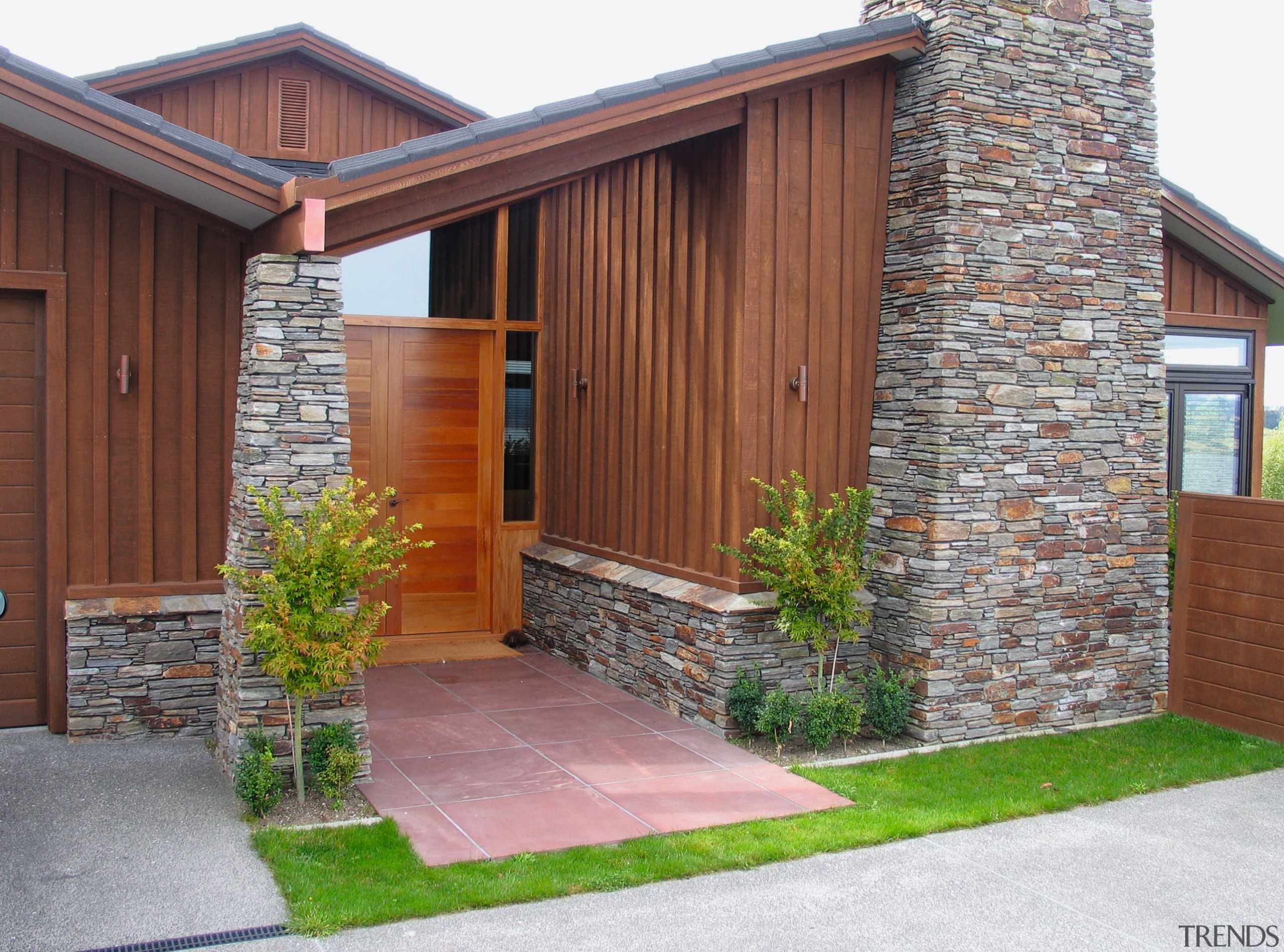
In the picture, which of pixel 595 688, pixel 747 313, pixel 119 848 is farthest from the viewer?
pixel 595 688

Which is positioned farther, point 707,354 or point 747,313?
point 707,354

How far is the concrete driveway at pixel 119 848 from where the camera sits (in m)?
4.49

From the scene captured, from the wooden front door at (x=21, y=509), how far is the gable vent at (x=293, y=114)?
4.62 metres

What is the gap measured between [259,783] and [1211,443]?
7980 mm

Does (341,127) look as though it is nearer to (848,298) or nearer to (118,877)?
(848,298)

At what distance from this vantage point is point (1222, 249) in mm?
9094

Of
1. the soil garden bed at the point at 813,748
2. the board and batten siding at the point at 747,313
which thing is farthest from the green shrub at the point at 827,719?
the board and batten siding at the point at 747,313

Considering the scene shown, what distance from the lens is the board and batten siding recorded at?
23.8ft

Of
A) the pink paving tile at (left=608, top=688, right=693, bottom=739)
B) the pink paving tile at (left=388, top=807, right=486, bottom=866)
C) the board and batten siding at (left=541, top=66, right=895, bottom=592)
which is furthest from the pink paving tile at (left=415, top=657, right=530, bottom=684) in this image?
the pink paving tile at (left=388, top=807, right=486, bottom=866)

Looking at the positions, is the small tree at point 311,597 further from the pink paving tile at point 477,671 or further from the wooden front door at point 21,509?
the pink paving tile at point 477,671

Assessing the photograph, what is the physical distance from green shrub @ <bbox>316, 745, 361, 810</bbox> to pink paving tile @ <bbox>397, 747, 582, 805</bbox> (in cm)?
48

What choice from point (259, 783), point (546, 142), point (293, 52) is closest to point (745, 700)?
point (259, 783)

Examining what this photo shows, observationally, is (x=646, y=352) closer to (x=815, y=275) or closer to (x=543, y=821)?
(x=815, y=275)

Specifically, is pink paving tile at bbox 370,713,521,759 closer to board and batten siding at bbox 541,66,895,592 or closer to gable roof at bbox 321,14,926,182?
board and batten siding at bbox 541,66,895,592
